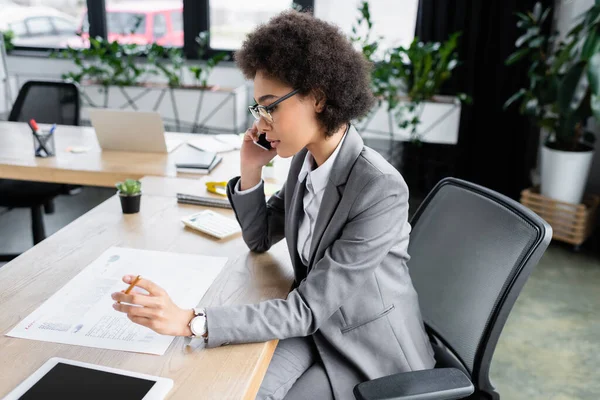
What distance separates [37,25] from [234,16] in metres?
1.66

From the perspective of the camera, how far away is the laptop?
234cm

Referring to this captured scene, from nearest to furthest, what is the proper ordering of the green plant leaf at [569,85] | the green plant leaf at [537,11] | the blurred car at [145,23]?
the green plant leaf at [569,85] < the green plant leaf at [537,11] < the blurred car at [145,23]

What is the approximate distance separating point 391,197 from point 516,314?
5.85ft

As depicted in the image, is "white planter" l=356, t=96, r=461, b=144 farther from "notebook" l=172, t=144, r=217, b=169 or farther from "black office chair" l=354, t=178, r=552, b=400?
"black office chair" l=354, t=178, r=552, b=400

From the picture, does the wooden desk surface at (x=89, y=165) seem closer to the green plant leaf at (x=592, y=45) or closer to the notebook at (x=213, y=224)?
the notebook at (x=213, y=224)

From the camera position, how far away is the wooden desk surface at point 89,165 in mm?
2180

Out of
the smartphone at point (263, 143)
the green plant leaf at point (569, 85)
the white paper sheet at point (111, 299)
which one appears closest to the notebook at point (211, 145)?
the smartphone at point (263, 143)

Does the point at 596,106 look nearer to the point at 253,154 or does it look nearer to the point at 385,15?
the point at 385,15

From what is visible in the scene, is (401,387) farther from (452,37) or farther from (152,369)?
(452,37)

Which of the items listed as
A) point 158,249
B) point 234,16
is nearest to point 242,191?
point 158,249

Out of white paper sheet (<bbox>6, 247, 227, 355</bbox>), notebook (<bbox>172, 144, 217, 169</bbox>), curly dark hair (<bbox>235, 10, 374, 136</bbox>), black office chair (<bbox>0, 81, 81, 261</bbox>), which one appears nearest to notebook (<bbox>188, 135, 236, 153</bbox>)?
notebook (<bbox>172, 144, 217, 169</bbox>)

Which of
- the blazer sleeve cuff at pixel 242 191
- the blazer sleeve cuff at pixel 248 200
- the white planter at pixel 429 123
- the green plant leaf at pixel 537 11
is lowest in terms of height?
the white planter at pixel 429 123

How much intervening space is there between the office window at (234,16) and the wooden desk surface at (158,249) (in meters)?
2.92

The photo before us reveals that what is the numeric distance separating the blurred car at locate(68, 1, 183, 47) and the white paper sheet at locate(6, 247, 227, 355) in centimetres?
350
